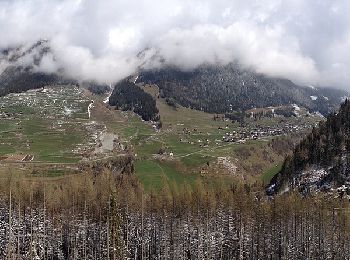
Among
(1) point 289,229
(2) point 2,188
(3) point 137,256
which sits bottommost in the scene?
(3) point 137,256

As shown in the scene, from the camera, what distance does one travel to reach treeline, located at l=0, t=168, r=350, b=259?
5394 inches

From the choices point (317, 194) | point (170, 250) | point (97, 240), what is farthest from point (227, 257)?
point (317, 194)

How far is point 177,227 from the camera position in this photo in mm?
145500

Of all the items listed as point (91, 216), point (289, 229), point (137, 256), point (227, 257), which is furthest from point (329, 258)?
point (91, 216)

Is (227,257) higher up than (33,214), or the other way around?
(33,214)

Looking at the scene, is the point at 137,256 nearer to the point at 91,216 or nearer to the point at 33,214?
the point at 91,216

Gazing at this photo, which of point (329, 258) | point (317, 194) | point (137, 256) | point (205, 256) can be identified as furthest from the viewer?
point (317, 194)

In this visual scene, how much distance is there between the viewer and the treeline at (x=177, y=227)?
137m

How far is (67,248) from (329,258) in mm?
73686

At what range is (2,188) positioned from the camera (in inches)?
6137

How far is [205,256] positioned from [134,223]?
25.4 m

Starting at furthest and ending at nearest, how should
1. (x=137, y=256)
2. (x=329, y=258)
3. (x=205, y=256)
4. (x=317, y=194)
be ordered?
(x=317, y=194)
(x=137, y=256)
(x=205, y=256)
(x=329, y=258)

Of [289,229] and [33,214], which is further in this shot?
[33,214]

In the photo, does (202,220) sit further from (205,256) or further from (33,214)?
(33,214)
